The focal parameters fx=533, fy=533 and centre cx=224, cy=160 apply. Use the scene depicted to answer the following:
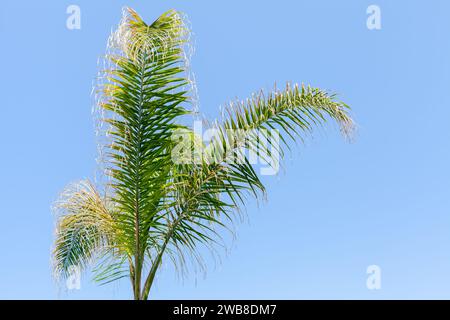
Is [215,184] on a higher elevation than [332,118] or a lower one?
lower

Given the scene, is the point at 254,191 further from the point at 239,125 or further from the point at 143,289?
the point at 143,289

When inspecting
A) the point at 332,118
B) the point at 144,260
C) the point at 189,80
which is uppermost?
the point at 189,80

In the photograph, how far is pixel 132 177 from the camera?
249 inches

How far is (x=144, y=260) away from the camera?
6.79 m

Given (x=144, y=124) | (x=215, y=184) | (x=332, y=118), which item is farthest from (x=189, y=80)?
(x=332, y=118)
